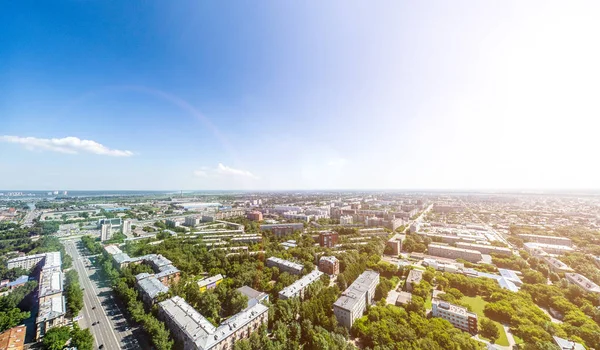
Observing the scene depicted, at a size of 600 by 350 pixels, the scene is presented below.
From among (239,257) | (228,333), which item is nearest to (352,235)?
(239,257)

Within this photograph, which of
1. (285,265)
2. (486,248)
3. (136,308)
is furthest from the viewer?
(486,248)

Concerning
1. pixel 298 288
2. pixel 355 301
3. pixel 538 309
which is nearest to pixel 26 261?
pixel 298 288

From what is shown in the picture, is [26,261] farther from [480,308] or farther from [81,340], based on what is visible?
[480,308]

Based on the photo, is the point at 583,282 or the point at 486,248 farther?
the point at 486,248

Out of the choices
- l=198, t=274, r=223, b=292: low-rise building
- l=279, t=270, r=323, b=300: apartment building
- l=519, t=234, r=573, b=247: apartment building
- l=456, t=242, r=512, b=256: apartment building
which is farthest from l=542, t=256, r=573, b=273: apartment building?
l=198, t=274, r=223, b=292: low-rise building

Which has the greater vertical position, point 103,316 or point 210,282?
point 210,282

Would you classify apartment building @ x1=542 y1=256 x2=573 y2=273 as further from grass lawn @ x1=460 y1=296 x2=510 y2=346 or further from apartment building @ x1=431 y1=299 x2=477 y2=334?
apartment building @ x1=431 y1=299 x2=477 y2=334
